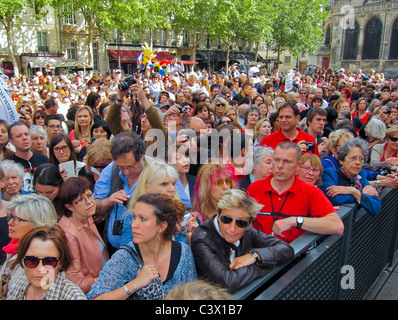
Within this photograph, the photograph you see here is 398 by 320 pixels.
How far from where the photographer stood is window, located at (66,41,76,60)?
35094 millimetres

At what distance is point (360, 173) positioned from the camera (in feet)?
11.6

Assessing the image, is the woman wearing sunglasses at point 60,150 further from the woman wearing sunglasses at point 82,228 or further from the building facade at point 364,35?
the building facade at point 364,35

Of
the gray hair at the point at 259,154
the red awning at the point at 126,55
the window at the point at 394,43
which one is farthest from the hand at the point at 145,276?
the window at the point at 394,43

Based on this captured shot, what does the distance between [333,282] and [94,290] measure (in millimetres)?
1771

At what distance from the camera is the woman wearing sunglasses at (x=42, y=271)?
1.96m

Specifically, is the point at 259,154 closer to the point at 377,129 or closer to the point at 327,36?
the point at 377,129

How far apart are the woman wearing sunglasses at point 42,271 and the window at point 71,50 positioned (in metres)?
36.8

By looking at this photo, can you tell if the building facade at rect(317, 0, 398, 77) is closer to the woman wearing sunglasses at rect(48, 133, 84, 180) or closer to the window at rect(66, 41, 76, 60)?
the window at rect(66, 41, 76, 60)

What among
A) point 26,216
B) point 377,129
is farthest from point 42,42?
point 26,216

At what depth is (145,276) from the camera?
1870 millimetres

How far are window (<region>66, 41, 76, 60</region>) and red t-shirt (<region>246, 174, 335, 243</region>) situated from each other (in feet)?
120

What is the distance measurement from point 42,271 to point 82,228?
73 cm

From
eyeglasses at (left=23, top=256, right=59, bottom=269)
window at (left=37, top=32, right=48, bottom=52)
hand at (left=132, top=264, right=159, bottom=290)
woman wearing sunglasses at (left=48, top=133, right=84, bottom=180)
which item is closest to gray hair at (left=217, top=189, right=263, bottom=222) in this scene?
hand at (left=132, top=264, right=159, bottom=290)
